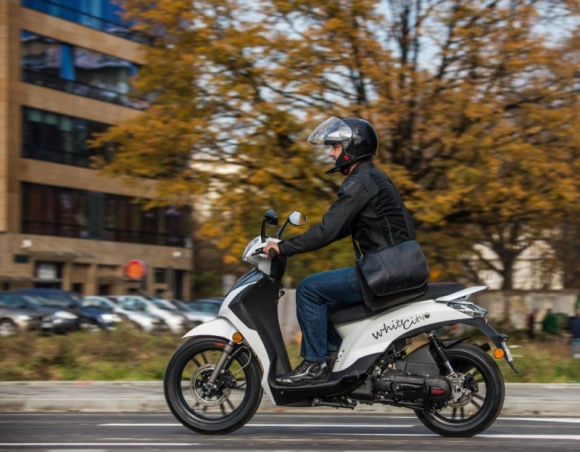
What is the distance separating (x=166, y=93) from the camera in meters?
→ 22.5

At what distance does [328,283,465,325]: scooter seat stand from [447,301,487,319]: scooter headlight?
4.0 inches

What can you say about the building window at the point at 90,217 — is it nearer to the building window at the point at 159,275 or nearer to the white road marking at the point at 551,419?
the building window at the point at 159,275

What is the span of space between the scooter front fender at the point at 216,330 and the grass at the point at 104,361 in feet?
17.7

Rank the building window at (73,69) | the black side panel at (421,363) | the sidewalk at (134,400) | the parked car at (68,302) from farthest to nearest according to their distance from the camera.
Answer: the building window at (73,69) → the parked car at (68,302) → the sidewalk at (134,400) → the black side panel at (421,363)

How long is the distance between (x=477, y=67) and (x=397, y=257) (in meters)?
15.8

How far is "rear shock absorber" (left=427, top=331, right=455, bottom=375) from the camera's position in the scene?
682 centimetres

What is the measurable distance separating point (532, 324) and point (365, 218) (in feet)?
69.3

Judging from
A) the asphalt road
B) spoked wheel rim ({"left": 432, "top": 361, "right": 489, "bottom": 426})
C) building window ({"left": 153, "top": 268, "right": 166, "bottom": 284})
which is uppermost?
spoked wheel rim ({"left": 432, "top": 361, "right": 489, "bottom": 426})

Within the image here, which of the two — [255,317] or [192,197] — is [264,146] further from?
[255,317]

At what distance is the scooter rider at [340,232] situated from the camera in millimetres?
6762

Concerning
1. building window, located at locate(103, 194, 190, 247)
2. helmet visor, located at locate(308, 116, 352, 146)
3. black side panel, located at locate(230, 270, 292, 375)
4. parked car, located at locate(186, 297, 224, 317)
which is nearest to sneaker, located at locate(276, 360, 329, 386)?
black side panel, located at locate(230, 270, 292, 375)

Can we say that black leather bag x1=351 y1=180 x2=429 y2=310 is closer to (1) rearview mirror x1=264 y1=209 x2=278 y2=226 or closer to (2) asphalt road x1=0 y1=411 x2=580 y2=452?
(1) rearview mirror x1=264 y1=209 x2=278 y2=226

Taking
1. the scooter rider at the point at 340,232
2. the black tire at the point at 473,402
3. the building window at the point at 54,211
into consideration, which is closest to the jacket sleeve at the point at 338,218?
the scooter rider at the point at 340,232

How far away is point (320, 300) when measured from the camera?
687 centimetres
